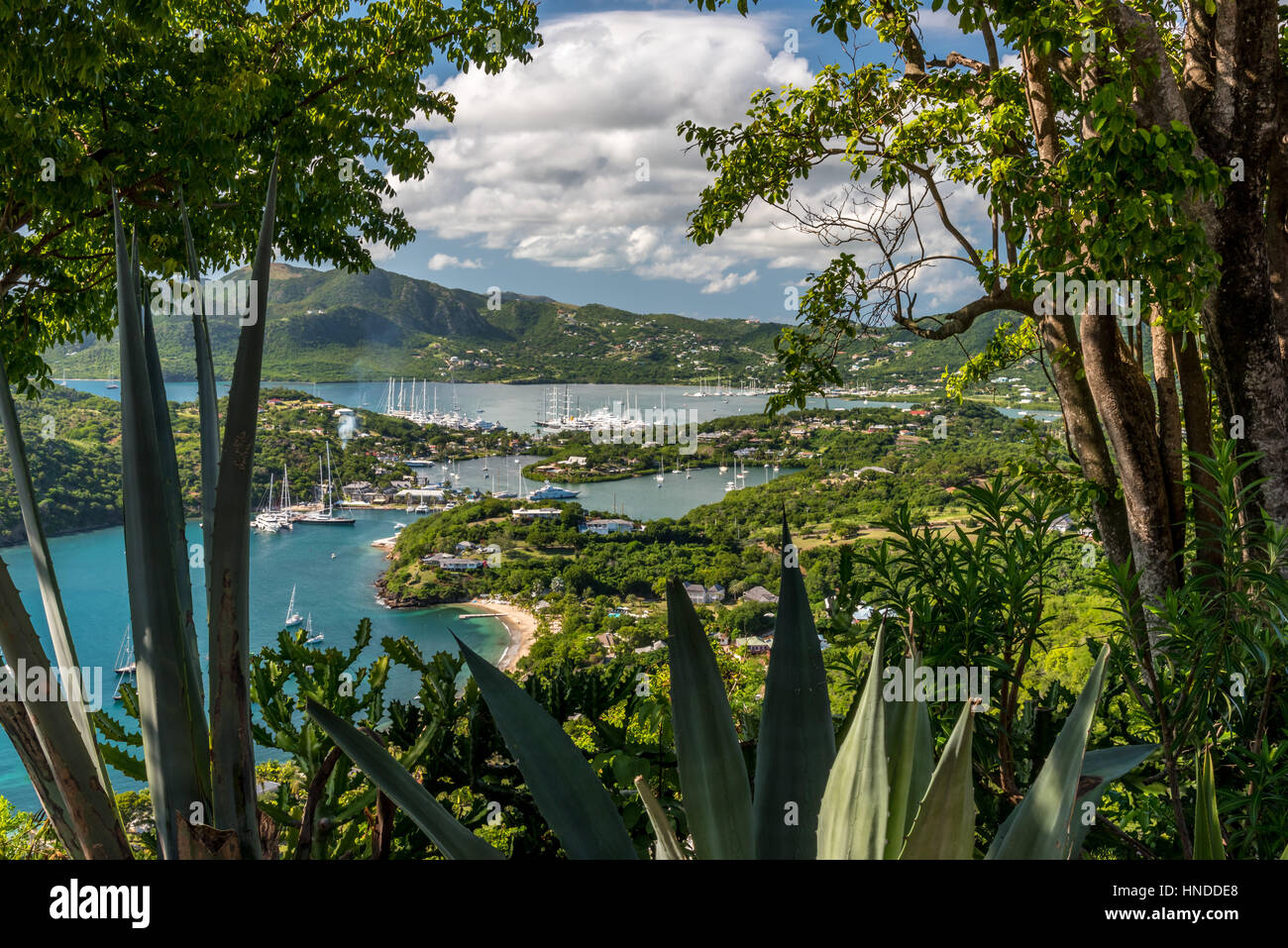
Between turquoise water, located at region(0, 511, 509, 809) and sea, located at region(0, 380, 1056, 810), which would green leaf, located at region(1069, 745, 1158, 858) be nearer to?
sea, located at region(0, 380, 1056, 810)

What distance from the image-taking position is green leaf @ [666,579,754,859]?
1.90 feet

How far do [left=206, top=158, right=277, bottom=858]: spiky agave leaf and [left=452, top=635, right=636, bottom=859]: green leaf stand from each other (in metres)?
0.17

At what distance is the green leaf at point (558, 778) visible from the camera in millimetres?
539

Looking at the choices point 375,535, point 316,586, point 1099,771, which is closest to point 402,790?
point 1099,771

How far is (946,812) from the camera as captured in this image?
0.44 meters

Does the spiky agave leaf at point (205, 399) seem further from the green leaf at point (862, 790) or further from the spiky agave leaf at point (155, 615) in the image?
the green leaf at point (862, 790)

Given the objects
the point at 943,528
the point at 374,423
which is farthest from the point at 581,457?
the point at 943,528

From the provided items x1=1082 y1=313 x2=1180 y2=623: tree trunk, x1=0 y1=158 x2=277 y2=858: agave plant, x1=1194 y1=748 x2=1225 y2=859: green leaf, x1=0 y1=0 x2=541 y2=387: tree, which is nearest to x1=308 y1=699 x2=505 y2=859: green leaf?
x1=0 y1=158 x2=277 y2=858: agave plant

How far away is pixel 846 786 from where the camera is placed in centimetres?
51

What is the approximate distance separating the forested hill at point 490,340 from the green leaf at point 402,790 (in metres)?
8.29

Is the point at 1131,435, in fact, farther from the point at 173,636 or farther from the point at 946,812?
the point at 173,636
